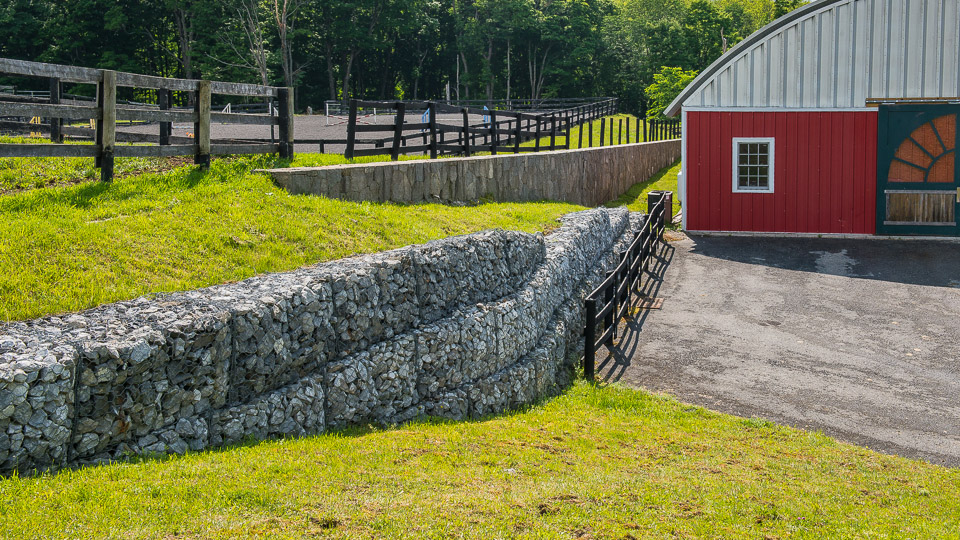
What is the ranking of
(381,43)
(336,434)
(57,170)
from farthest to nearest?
(381,43) < (57,170) < (336,434)

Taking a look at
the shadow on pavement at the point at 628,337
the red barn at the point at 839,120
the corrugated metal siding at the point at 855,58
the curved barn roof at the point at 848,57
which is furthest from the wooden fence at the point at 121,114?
the corrugated metal siding at the point at 855,58

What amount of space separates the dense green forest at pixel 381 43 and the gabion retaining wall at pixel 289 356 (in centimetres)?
4286

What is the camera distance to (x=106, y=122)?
998 cm

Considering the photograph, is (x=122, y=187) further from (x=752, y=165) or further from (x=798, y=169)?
(x=798, y=169)

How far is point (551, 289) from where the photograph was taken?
12.5m

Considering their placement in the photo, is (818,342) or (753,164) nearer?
(818,342)

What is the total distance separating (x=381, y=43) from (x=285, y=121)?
5705 centimetres

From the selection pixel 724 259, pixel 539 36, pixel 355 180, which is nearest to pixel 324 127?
pixel 724 259

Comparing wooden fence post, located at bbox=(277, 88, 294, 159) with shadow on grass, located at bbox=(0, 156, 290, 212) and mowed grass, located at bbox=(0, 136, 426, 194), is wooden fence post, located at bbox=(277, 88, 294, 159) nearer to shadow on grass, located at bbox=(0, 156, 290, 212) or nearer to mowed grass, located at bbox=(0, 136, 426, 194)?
mowed grass, located at bbox=(0, 136, 426, 194)

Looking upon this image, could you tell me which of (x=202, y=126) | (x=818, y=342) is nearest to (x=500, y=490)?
(x=202, y=126)

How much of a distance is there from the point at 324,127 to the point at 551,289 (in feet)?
89.0

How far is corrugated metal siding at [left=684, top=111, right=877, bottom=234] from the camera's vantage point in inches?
819

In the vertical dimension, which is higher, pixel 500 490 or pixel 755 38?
pixel 755 38

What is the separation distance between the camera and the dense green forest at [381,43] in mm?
58156
